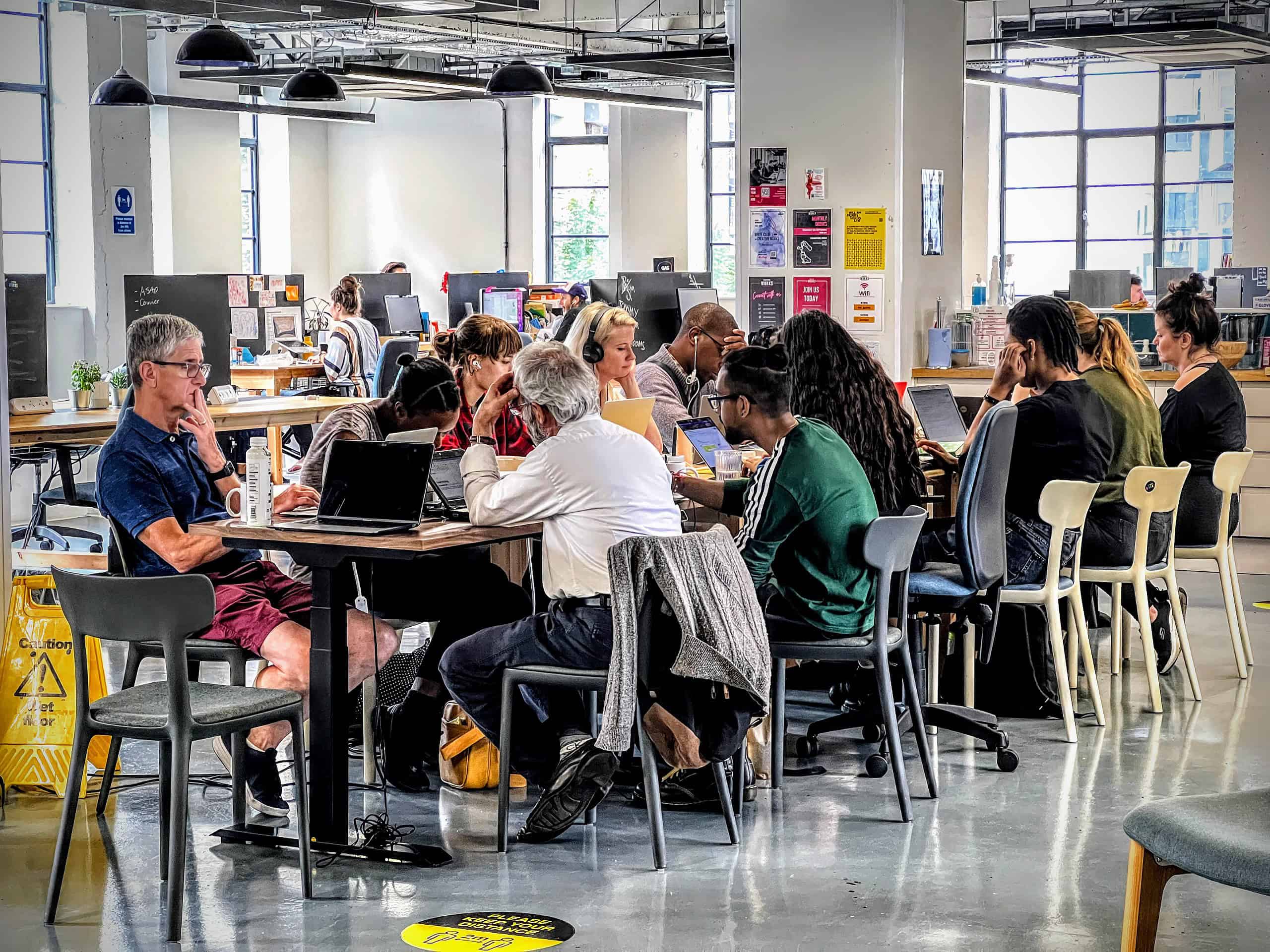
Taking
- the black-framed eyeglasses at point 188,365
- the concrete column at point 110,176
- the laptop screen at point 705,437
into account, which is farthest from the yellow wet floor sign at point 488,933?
the concrete column at point 110,176

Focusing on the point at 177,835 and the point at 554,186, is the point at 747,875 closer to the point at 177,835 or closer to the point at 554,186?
the point at 177,835

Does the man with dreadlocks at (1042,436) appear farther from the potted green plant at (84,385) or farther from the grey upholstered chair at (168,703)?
the potted green plant at (84,385)

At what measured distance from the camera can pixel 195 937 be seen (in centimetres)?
337

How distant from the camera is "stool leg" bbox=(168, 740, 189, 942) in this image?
3.28 meters

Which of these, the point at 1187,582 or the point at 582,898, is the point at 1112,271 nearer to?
the point at 1187,582

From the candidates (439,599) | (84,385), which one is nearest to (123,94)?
(84,385)

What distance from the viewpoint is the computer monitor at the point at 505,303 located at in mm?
13234

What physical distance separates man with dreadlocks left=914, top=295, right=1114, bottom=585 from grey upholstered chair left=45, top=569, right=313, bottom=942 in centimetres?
231

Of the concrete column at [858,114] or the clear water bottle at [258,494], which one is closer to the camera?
the clear water bottle at [258,494]

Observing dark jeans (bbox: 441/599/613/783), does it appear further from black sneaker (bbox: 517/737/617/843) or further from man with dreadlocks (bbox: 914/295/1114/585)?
man with dreadlocks (bbox: 914/295/1114/585)

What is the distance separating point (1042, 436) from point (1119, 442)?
60 cm

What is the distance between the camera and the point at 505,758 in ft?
13.2

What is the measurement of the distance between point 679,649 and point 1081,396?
84.7 inches

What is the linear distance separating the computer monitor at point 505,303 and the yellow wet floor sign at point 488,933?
32.7 feet
